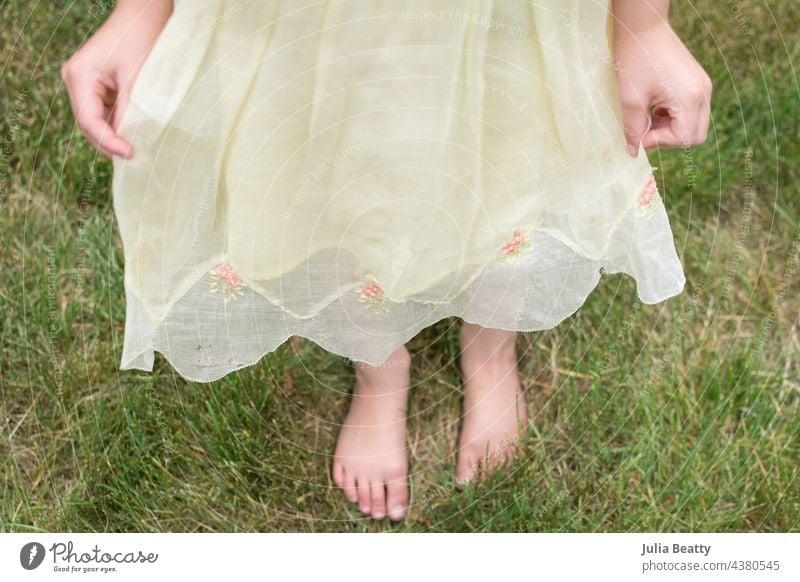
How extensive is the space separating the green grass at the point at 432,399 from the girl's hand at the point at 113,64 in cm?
29

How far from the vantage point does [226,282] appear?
1.94 ft

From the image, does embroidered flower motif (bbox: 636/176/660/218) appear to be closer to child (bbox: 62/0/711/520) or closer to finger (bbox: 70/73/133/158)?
child (bbox: 62/0/711/520)

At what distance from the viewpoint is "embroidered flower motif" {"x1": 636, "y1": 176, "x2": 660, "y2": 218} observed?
0.60 metres

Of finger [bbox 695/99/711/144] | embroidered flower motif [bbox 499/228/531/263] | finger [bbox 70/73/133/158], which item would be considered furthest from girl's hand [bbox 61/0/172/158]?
finger [bbox 695/99/711/144]

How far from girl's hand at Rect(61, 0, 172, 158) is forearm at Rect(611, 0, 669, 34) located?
0.31m

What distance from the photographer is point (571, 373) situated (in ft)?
2.64

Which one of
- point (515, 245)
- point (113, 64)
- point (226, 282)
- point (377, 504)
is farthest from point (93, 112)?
point (377, 504)

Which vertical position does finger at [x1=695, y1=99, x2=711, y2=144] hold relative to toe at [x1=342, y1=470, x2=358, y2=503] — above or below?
above

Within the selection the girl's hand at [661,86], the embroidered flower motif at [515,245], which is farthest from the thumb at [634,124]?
the embroidered flower motif at [515,245]

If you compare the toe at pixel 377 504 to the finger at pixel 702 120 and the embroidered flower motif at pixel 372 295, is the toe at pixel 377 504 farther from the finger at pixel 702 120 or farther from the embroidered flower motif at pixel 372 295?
the finger at pixel 702 120

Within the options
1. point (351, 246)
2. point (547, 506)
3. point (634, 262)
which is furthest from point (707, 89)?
point (547, 506)

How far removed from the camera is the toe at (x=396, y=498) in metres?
0.74

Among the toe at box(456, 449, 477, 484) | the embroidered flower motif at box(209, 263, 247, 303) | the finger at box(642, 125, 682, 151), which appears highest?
the finger at box(642, 125, 682, 151)

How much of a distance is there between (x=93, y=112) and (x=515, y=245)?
0.31 meters
